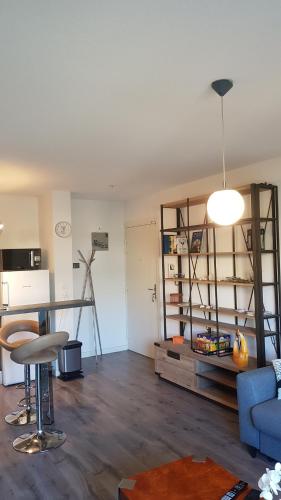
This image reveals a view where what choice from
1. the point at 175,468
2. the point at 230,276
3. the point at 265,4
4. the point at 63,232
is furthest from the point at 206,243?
the point at 265,4

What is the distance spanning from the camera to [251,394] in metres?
2.80

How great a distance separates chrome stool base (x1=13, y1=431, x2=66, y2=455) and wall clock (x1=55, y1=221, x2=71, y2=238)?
2559 millimetres

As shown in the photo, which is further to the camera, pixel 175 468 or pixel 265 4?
pixel 175 468

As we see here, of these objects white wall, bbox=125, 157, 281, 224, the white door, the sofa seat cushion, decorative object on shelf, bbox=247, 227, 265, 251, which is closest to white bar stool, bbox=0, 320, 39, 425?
the sofa seat cushion

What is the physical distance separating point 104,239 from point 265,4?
4.75 meters

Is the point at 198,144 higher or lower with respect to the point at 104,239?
higher

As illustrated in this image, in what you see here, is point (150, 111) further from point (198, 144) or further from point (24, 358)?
point (24, 358)

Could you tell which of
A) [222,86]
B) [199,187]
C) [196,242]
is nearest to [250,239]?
[196,242]

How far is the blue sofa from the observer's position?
8.54ft

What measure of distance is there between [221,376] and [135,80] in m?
3.09

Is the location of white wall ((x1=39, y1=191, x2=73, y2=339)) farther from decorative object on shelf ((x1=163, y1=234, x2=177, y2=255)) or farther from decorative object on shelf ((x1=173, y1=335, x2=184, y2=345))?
decorative object on shelf ((x1=173, y1=335, x2=184, y2=345))

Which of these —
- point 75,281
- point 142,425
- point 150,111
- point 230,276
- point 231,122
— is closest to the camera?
point 150,111

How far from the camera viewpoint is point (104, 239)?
19.6ft

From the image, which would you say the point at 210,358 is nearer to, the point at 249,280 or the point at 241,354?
the point at 241,354
